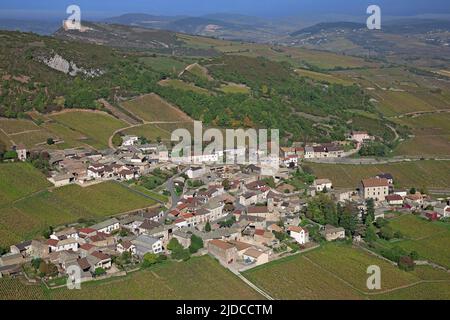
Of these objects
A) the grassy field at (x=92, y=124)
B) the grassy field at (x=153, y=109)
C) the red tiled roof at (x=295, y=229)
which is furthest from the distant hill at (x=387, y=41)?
the red tiled roof at (x=295, y=229)

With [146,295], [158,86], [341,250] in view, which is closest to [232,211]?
[341,250]

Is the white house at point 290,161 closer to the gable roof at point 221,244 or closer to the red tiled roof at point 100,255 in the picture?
the gable roof at point 221,244

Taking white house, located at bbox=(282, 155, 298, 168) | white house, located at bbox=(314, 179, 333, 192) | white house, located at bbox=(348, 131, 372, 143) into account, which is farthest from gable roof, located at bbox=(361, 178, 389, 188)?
white house, located at bbox=(348, 131, 372, 143)

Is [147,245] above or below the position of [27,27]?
below

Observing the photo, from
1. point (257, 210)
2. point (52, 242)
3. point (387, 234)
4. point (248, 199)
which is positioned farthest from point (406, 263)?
point (52, 242)

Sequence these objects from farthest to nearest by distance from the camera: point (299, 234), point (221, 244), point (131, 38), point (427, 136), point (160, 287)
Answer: point (131, 38) → point (427, 136) → point (299, 234) → point (221, 244) → point (160, 287)

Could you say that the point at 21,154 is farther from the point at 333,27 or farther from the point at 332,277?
the point at 333,27
